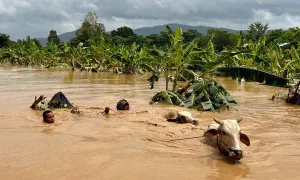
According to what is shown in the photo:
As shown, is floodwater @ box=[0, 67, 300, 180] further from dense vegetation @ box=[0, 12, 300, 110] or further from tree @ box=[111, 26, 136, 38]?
tree @ box=[111, 26, 136, 38]

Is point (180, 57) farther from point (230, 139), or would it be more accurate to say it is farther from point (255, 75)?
point (230, 139)

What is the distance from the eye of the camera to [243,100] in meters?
13.1

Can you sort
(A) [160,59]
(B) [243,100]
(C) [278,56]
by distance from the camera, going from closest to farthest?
(A) [160,59] < (B) [243,100] < (C) [278,56]

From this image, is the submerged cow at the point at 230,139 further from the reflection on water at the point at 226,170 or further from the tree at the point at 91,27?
the tree at the point at 91,27

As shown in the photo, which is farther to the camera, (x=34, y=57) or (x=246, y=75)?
(x=34, y=57)

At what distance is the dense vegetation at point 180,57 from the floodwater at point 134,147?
1.27 meters

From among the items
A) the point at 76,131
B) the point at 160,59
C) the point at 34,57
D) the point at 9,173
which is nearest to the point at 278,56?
the point at 160,59

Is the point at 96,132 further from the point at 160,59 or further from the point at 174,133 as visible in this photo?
the point at 160,59

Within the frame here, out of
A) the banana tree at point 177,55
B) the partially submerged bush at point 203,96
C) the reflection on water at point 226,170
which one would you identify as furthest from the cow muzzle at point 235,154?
the banana tree at point 177,55

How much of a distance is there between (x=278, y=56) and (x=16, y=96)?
39.3 feet

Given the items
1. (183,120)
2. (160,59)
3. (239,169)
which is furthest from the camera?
(160,59)

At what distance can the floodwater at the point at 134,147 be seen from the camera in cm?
512

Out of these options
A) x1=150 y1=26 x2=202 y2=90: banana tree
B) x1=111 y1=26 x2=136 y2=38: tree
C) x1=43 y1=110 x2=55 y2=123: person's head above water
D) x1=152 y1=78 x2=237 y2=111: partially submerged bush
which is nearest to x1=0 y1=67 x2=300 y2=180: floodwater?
x1=43 y1=110 x2=55 y2=123: person's head above water

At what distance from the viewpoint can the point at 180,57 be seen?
11.5 meters
